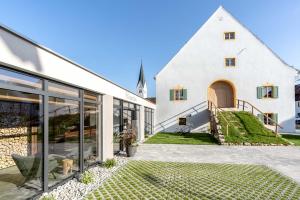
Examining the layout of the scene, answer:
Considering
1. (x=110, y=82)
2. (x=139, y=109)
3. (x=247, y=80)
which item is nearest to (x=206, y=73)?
(x=247, y=80)

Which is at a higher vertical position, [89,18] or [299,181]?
[89,18]

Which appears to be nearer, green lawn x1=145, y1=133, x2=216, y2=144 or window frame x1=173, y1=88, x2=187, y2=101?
green lawn x1=145, y1=133, x2=216, y2=144

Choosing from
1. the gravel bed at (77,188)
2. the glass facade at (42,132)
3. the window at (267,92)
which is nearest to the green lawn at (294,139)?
the window at (267,92)

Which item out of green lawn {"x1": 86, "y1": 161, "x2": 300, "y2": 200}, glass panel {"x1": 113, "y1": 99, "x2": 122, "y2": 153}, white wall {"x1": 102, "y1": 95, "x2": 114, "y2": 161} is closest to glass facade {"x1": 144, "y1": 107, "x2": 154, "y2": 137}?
glass panel {"x1": 113, "y1": 99, "x2": 122, "y2": 153}

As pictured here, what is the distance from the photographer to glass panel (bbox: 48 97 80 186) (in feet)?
16.8

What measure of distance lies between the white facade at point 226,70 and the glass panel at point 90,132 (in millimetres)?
12247

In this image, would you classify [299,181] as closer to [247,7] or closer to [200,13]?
[247,7]

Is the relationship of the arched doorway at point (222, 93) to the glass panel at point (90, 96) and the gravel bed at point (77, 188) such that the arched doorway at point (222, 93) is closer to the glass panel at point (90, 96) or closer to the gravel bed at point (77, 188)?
the glass panel at point (90, 96)

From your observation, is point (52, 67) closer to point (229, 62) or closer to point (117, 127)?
point (117, 127)

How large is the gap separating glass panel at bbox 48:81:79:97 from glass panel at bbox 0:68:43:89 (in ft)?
1.21

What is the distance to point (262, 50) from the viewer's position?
18.1 metres

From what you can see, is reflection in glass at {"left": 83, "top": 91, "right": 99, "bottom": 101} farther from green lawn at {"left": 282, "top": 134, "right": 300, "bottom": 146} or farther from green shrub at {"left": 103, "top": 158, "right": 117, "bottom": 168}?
green lawn at {"left": 282, "top": 134, "right": 300, "bottom": 146}

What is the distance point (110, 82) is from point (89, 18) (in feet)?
34.1

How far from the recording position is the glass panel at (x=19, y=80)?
344cm
